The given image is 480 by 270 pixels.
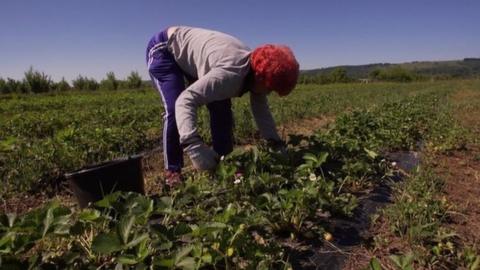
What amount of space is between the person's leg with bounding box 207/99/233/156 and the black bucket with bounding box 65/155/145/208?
0.71 m

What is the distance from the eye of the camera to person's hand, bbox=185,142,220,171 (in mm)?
2593

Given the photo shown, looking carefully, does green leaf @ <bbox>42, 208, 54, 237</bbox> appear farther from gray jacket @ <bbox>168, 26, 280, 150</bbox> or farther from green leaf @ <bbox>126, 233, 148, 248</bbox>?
gray jacket @ <bbox>168, 26, 280, 150</bbox>

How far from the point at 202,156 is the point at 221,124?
63 centimetres

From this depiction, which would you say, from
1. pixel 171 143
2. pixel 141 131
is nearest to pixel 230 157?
pixel 171 143

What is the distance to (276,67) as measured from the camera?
2.59 m

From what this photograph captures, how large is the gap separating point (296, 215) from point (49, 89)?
2784 cm

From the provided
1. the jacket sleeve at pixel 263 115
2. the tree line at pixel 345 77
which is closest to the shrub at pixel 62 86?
the tree line at pixel 345 77

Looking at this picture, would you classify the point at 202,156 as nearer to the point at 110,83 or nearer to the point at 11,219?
the point at 11,219

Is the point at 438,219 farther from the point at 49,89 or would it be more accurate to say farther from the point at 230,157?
the point at 49,89

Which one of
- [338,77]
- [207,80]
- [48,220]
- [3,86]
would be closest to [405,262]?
[48,220]

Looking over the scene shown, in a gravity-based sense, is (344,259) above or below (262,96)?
below

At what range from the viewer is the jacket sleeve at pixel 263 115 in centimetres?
331

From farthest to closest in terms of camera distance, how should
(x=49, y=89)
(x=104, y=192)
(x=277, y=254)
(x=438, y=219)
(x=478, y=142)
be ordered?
(x=49, y=89)
(x=478, y=142)
(x=104, y=192)
(x=438, y=219)
(x=277, y=254)

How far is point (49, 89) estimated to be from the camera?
26.9 metres
